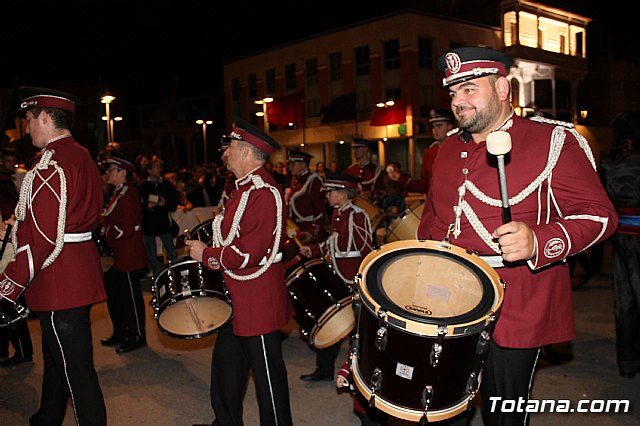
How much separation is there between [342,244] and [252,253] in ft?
6.39

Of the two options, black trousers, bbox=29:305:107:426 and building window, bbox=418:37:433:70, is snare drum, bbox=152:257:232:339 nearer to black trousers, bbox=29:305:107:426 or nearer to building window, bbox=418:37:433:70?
black trousers, bbox=29:305:107:426

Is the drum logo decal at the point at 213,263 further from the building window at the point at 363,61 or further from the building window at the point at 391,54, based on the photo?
the building window at the point at 363,61

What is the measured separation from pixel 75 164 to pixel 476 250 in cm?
238

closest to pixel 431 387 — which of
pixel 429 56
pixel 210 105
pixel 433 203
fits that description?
pixel 433 203

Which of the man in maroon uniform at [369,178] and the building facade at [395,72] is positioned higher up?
the building facade at [395,72]

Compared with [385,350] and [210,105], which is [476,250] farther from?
[210,105]

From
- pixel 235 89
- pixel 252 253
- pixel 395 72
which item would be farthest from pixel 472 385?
pixel 235 89

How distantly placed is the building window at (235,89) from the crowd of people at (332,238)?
3363cm

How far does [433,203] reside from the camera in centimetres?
279

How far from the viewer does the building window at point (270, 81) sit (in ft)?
118

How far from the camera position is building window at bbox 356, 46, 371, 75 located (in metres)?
30.9

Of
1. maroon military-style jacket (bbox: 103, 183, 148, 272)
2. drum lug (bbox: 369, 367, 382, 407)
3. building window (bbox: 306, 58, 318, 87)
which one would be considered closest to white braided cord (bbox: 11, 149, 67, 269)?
drum lug (bbox: 369, 367, 382, 407)

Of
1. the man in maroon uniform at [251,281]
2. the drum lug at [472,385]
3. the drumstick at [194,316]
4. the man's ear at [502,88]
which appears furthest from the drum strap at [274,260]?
the man's ear at [502,88]

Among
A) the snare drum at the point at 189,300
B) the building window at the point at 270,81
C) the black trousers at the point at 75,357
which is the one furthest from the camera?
the building window at the point at 270,81
